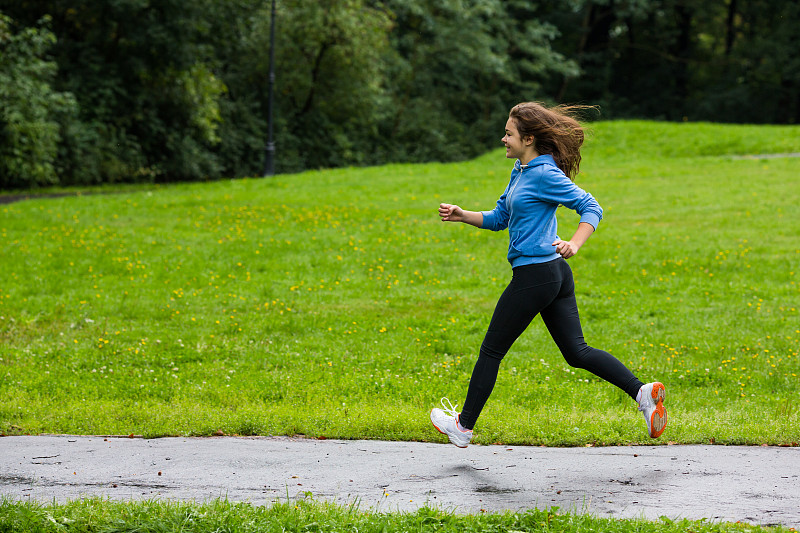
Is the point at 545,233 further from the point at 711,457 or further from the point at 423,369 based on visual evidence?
the point at 423,369

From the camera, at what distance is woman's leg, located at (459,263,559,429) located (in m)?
4.59

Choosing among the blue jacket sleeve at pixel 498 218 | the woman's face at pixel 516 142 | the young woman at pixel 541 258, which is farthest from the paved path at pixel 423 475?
the woman's face at pixel 516 142

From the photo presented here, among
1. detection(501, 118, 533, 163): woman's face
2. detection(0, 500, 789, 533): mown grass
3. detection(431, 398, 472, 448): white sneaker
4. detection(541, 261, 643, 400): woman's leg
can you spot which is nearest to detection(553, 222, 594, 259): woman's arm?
detection(541, 261, 643, 400): woman's leg

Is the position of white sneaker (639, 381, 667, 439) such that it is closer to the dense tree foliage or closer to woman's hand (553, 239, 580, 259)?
woman's hand (553, 239, 580, 259)

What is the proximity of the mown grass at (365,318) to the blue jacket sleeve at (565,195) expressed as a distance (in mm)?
1740

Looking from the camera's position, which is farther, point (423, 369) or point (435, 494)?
point (423, 369)

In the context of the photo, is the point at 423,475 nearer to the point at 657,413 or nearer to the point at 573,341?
the point at 573,341

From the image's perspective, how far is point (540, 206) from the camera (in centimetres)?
462

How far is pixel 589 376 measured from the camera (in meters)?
7.41

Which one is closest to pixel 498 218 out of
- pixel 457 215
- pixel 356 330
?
pixel 457 215

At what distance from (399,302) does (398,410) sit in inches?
162

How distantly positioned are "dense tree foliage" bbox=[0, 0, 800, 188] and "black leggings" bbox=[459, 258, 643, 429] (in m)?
19.3

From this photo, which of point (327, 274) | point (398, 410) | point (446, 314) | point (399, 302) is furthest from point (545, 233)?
point (327, 274)

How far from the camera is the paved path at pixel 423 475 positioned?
159 inches
